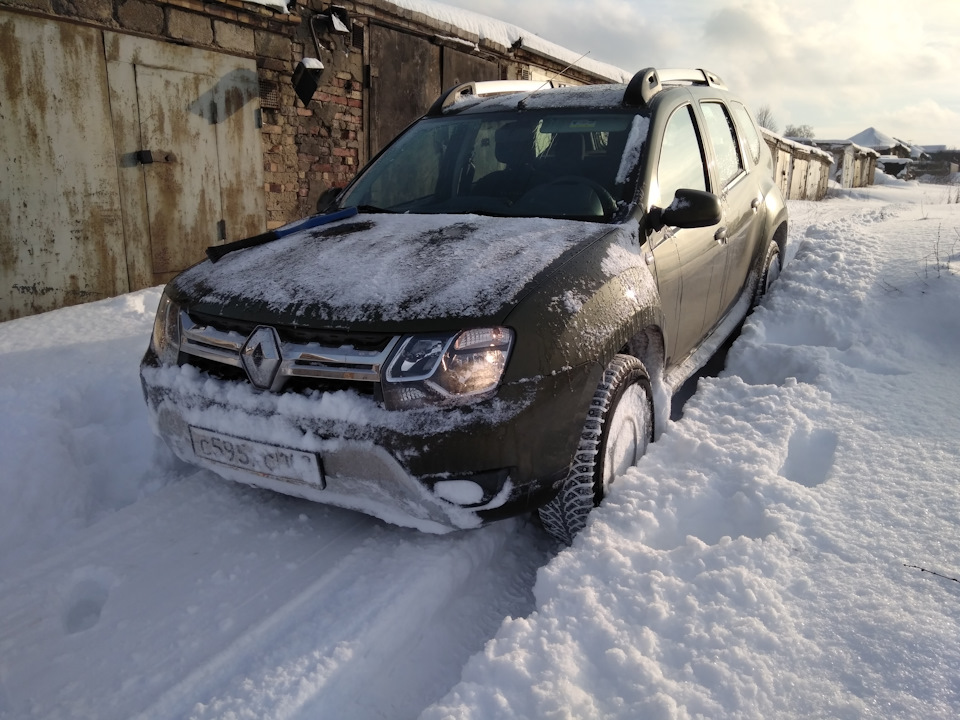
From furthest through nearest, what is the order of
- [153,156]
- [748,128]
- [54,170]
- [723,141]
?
[153,156] < [54,170] < [748,128] < [723,141]

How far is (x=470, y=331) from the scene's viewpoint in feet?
6.27

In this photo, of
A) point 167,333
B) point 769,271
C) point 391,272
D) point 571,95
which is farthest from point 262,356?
point 769,271

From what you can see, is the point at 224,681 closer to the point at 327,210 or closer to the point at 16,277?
the point at 327,210

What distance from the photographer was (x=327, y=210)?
3.30m

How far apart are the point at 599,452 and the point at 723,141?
246 centimetres

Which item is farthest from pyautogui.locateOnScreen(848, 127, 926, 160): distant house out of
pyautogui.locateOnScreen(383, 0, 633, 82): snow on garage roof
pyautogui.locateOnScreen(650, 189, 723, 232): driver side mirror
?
pyautogui.locateOnScreen(650, 189, 723, 232): driver side mirror

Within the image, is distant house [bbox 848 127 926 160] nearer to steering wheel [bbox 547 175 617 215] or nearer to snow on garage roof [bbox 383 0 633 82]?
snow on garage roof [bbox 383 0 633 82]

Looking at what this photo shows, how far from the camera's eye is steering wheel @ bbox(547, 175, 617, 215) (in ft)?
8.63

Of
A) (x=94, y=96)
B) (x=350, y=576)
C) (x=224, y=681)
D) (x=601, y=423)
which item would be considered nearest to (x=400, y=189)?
(x=601, y=423)

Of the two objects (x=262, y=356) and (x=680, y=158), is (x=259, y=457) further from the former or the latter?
(x=680, y=158)

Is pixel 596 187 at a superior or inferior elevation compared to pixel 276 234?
superior

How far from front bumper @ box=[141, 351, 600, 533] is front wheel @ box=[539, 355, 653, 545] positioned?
0.27 feet

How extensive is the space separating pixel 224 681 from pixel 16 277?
15.5 ft

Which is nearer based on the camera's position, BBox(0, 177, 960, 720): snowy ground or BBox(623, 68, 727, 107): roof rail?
BBox(0, 177, 960, 720): snowy ground
